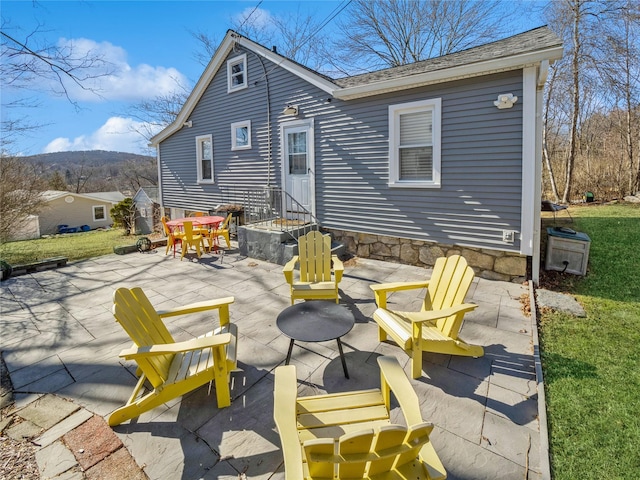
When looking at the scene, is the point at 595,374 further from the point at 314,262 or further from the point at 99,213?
the point at 99,213

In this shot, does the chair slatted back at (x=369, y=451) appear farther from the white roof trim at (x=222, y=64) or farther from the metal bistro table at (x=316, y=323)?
the white roof trim at (x=222, y=64)

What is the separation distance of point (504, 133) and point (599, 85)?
547 inches

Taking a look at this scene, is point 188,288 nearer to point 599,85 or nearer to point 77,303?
point 77,303

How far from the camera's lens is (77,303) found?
16.9 feet

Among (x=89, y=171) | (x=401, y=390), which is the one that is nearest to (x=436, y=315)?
(x=401, y=390)

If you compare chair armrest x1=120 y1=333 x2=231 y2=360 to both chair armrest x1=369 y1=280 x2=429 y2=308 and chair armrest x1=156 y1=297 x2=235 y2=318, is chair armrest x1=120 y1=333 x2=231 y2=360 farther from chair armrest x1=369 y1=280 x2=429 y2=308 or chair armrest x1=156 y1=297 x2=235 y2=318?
chair armrest x1=369 y1=280 x2=429 y2=308

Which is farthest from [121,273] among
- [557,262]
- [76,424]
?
[557,262]

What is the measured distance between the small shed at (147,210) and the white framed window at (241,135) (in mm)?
7472

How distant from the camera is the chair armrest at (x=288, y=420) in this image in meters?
1.45

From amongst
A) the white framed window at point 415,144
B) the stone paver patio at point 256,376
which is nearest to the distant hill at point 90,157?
the stone paver patio at point 256,376

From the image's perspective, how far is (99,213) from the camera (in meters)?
33.7

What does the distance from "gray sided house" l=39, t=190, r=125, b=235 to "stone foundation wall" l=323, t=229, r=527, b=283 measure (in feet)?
101

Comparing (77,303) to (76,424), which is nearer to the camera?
(76,424)

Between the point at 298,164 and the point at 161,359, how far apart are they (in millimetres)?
6516
